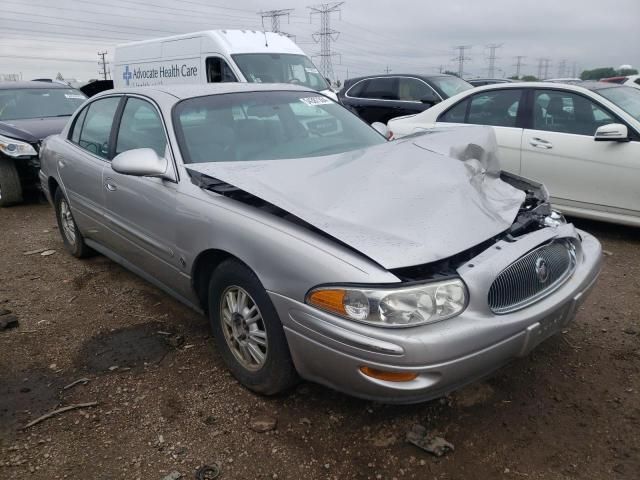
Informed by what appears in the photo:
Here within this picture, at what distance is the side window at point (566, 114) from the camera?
510 cm

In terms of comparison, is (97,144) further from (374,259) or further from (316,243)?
(374,259)

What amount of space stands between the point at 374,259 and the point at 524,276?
2.43ft

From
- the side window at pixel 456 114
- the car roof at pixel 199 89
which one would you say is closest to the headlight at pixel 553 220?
the car roof at pixel 199 89

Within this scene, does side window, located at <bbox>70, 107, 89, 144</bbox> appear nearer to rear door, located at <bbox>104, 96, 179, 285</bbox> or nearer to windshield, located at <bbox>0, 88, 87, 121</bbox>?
rear door, located at <bbox>104, 96, 179, 285</bbox>

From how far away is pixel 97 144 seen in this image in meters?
4.14

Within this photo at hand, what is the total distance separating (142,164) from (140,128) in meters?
0.72

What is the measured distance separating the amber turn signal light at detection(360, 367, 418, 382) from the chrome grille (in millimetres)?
460

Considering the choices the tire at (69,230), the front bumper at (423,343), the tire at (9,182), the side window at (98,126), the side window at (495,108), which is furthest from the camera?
the tire at (9,182)

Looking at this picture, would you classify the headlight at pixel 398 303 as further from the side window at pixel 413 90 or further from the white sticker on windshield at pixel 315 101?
the side window at pixel 413 90

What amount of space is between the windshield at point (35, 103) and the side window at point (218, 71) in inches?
104

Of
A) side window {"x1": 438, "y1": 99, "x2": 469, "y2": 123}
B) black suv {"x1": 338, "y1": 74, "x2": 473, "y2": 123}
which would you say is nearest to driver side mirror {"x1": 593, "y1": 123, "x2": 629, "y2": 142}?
side window {"x1": 438, "y1": 99, "x2": 469, "y2": 123}

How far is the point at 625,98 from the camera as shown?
5352 millimetres

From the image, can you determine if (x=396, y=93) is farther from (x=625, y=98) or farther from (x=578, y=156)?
(x=578, y=156)

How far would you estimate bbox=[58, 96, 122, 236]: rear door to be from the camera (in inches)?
157
